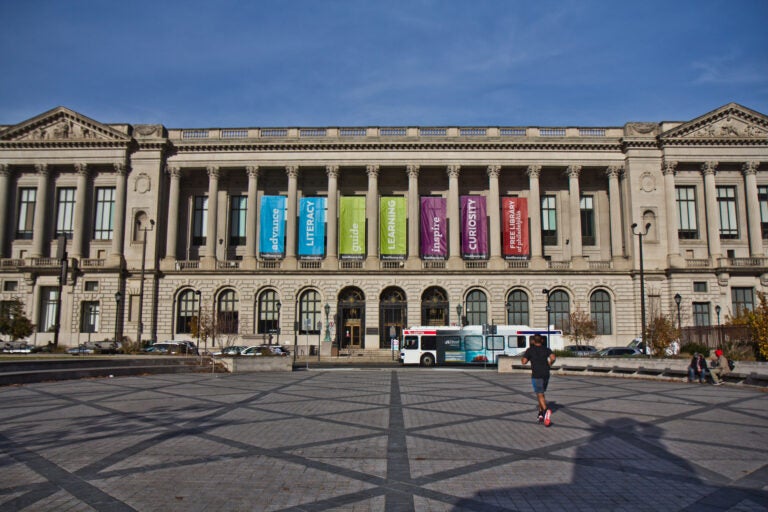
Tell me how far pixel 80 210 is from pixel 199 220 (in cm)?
1083

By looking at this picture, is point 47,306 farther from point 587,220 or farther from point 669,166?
point 669,166

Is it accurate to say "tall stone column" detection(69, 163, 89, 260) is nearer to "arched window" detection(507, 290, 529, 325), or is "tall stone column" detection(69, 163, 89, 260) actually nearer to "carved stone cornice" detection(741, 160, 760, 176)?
"arched window" detection(507, 290, 529, 325)

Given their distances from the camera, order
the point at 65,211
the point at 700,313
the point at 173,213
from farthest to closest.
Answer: the point at 65,211 < the point at 173,213 < the point at 700,313

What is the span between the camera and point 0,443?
1074 cm

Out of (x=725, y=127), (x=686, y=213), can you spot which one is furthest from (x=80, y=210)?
(x=725, y=127)

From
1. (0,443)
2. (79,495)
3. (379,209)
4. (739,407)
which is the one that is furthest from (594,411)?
(379,209)

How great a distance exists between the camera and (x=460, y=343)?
45031 millimetres

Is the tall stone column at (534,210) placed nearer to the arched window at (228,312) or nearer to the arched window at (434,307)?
the arched window at (434,307)

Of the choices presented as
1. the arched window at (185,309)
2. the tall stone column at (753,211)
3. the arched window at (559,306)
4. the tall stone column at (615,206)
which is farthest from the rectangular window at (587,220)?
the arched window at (185,309)

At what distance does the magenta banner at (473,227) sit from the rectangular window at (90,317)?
34.7m

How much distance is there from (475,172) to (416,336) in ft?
71.2

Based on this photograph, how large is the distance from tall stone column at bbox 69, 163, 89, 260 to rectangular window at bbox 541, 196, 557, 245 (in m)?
41.7

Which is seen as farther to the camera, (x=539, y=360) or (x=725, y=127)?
(x=725, y=127)

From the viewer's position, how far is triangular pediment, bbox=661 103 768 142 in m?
55.0
